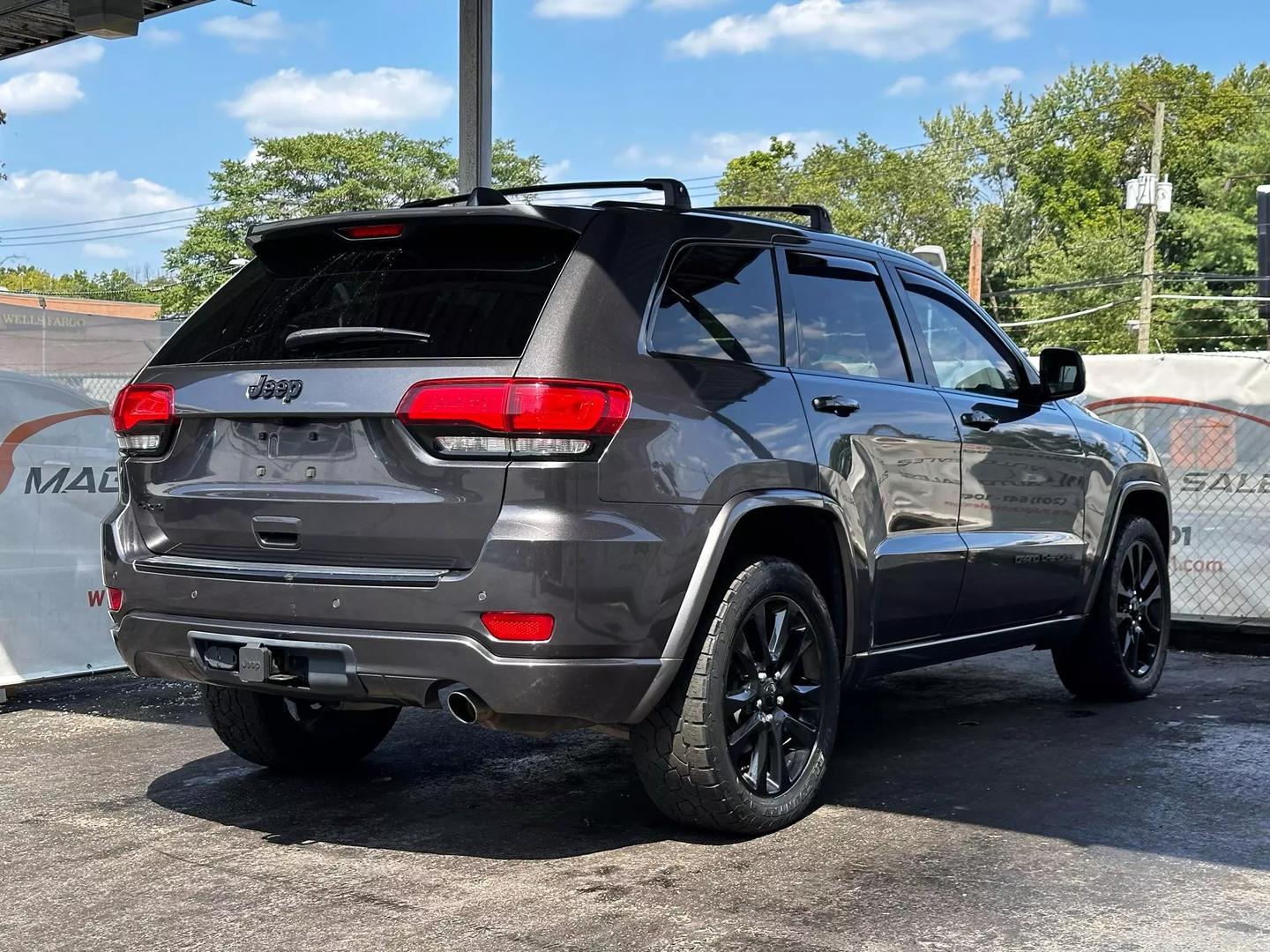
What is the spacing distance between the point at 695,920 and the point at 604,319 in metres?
1.63

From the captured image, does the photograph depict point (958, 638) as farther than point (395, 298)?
Yes

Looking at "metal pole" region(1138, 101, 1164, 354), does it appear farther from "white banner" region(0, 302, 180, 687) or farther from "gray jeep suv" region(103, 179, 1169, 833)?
"gray jeep suv" region(103, 179, 1169, 833)

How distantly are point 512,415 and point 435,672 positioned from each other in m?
0.72

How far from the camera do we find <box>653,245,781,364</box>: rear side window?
441 centimetres

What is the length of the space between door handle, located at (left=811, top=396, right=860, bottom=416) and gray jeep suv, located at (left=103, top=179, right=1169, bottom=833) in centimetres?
5

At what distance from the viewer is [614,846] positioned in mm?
4469

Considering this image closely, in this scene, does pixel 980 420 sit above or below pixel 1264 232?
below

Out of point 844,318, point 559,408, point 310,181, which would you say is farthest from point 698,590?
point 310,181

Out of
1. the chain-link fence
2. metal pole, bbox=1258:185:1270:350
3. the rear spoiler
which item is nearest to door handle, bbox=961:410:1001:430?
the rear spoiler

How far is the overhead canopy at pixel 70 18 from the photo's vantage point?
10.9 m

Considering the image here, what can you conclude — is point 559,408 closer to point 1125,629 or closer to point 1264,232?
point 1125,629

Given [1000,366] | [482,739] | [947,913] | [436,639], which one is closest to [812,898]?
[947,913]

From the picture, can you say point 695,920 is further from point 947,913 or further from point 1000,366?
point 1000,366

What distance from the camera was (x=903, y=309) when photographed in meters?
5.59
